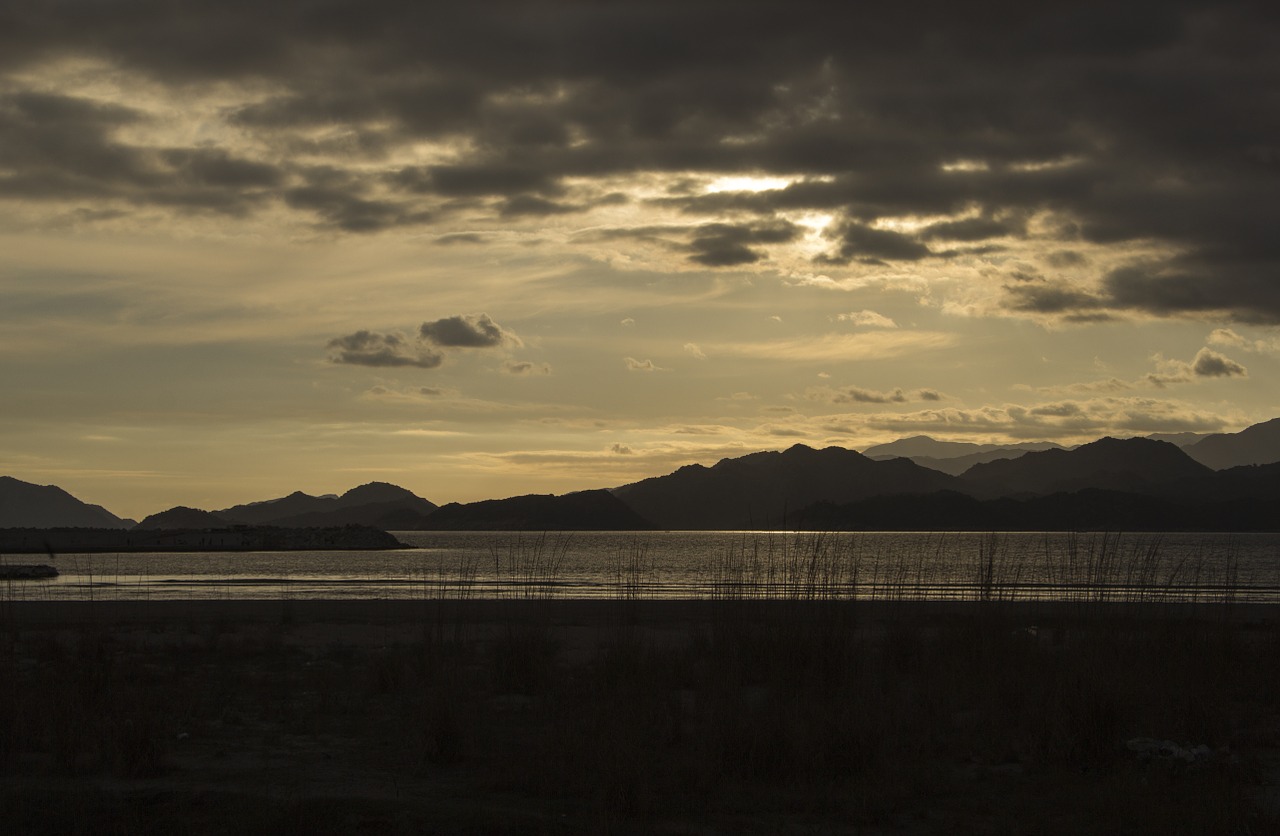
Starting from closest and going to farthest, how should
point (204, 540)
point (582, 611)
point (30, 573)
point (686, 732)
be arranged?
point (686, 732)
point (582, 611)
point (30, 573)
point (204, 540)

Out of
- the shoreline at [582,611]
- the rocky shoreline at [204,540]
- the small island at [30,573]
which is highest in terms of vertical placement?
the shoreline at [582,611]

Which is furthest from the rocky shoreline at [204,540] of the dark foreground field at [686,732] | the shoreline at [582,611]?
the dark foreground field at [686,732]

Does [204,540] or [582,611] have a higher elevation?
[582,611]

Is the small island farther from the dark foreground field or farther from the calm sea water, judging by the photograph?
the dark foreground field

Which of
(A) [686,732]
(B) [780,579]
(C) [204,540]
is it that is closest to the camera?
(A) [686,732]

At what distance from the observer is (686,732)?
10547 millimetres

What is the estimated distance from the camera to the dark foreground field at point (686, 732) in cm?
773

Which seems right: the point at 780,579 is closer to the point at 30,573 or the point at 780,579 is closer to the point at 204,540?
the point at 30,573

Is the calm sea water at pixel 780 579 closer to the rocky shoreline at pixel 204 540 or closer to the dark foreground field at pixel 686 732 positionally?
the dark foreground field at pixel 686 732

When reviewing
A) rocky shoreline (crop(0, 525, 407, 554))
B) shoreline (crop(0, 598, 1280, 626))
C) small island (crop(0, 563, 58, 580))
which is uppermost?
shoreline (crop(0, 598, 1280, 626))

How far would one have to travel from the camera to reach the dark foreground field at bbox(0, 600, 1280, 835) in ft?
25.4

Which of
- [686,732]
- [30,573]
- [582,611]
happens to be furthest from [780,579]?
[30,573]

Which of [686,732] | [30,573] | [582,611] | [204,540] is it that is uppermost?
[686,732]

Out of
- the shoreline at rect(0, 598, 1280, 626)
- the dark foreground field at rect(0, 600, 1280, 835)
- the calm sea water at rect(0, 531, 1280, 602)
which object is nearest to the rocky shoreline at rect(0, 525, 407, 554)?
the calm sea water at rect(0, 531, 1280, 602)
